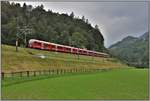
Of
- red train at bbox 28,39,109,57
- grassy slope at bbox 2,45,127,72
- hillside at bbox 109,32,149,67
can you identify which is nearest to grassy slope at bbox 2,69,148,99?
hillside at bbox 109,32,149,67

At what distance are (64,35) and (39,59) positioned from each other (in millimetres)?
7821

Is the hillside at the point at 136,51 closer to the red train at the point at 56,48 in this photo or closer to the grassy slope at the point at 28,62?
the red train at the point at 56,48

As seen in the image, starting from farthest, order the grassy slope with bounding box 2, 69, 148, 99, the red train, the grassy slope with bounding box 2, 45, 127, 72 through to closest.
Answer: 1. the red train
2. the grassy slope with bounding box 2, 45, 127, 72
3. the grassy slope with bounding box 2, 69, 148, 99

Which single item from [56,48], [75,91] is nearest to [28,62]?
[56,48]

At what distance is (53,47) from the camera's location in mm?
39875

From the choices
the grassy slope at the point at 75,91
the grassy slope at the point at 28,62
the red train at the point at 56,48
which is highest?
the red train at the point at 56,48

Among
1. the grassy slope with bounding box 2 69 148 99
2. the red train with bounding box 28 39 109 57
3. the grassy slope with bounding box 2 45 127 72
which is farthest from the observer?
the red train with bounding box 28 39 109 57

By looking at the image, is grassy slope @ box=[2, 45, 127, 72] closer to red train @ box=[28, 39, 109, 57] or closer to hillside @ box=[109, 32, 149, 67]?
red train @ box=[28, 39, 109, 57]

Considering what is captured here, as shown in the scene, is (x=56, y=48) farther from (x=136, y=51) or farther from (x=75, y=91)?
(x=75, y=91)

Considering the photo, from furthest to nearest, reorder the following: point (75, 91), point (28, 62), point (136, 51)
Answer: point (136, 51) → point (28, 62) → point (75, 91)

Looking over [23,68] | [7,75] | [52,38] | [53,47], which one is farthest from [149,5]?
[52,38]

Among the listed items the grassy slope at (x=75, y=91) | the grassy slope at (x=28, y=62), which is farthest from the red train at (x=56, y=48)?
the grassy slope at (x=75, y=91)

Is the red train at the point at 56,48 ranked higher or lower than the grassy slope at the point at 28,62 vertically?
higher

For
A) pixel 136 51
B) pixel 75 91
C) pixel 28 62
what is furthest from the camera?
pixel 136 51
